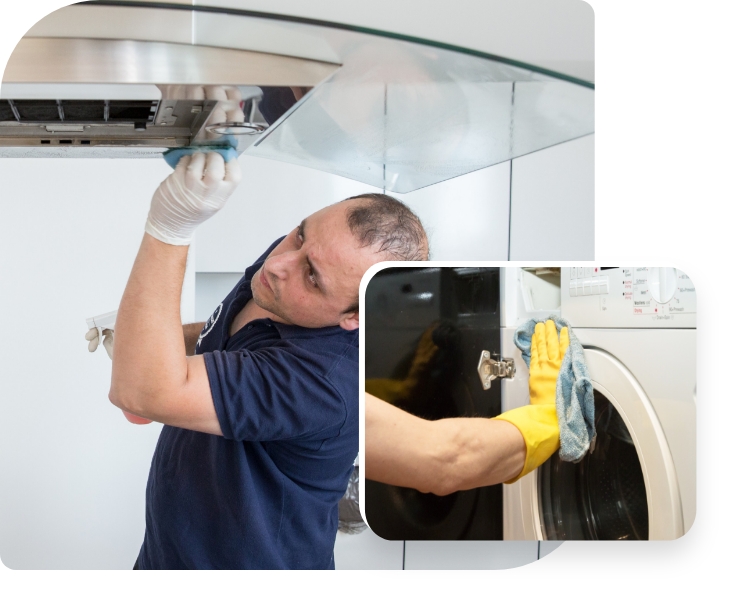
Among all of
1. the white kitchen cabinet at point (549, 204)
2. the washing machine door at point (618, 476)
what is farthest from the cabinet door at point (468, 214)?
the washing machine door at point (618, 476)

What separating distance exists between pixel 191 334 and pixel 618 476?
0.70m

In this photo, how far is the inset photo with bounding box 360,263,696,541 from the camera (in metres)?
1.22

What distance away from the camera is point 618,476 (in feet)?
4.07

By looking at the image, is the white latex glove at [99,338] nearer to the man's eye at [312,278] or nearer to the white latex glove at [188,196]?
the white latex glove at [188,196]

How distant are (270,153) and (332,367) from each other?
0.34 m

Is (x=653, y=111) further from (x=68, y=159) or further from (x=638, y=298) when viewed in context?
(x=68, y=159)

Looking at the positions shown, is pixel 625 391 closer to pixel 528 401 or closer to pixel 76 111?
pixel 528 401

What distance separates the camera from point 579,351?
124 cm

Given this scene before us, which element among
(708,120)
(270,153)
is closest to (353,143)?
(270,153)

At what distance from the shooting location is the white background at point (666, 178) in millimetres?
1268

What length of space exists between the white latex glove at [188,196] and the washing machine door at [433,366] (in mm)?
294

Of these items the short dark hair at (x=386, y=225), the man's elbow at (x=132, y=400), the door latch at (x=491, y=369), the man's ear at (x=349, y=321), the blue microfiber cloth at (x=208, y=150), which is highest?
the blue microfiber cloth at (x=208, y=150)

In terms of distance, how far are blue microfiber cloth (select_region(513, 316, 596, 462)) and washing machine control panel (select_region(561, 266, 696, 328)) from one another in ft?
0.18

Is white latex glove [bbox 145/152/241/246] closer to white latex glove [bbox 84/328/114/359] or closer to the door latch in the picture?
white latex glove [bbox 84/328/114/359]
